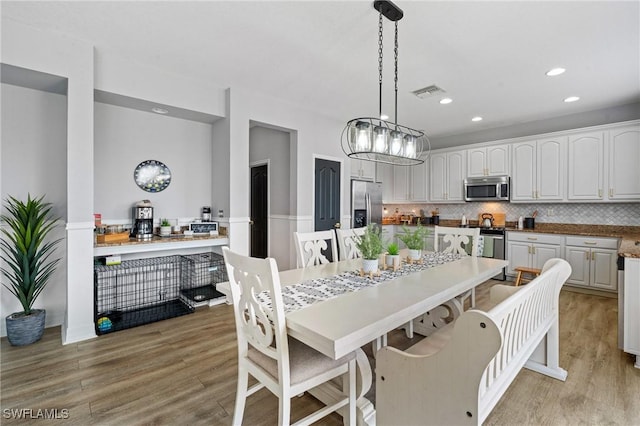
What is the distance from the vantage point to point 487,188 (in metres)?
5.27

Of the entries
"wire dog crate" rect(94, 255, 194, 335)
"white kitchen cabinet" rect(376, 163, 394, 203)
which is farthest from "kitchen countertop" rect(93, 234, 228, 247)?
"white kitchen cabinet" rect(376, 163, 394, 203)

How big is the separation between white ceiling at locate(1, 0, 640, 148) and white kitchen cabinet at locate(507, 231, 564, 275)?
1.96 meters

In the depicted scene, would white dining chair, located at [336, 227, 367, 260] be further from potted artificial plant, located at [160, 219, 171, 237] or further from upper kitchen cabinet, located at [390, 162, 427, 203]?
upper kitchen cabinet, located at [390, 162, 427, 203]

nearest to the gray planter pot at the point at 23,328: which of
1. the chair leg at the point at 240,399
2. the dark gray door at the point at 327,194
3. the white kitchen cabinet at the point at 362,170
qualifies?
the chair leg at the point at 240,399

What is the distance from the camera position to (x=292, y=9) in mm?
2236

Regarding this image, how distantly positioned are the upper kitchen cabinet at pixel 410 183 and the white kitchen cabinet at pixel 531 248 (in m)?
1.84

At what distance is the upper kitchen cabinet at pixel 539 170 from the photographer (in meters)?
4.61

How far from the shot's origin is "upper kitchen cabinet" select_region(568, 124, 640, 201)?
404 centimetres

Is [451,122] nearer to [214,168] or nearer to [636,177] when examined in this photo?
[636,177]

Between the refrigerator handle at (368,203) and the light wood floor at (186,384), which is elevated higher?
the refrigerator handle at (368,203)

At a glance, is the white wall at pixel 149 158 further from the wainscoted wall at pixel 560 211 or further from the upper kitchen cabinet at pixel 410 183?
the wainscoted wall at pixel 560 211

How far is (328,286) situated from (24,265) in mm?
2705

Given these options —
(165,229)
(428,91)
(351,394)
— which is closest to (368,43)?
(428,91)

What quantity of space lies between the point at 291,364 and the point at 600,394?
209 centimetres
